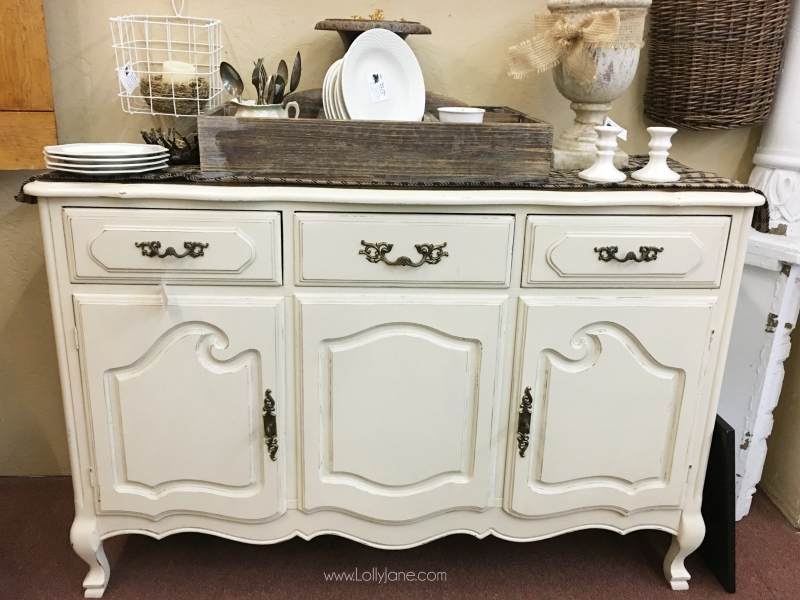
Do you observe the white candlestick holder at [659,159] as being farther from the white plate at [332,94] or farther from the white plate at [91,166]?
the white plate at [91,166]

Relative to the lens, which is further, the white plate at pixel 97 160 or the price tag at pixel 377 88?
the price tag at pixel 377 88

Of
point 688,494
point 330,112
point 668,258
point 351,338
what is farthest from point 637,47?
point 688,494

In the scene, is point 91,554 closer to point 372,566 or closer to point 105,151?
point 372,566

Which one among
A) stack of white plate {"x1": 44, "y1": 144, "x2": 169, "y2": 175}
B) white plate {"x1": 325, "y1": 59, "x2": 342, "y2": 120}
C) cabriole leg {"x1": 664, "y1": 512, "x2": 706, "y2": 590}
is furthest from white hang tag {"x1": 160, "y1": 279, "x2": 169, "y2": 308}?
cabriole leg {"x1": 664, "y1": 512, "x2": 706, "y2": 590}

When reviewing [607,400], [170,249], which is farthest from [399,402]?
[170,249]

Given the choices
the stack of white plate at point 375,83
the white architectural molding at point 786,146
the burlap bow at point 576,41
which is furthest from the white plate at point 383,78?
the white architectural molding at point 786,146

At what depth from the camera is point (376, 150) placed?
4.05 feet

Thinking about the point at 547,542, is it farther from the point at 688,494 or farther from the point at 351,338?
the point at 351,338

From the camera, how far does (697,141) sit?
1.73 meters

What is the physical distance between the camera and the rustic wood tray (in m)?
1.21

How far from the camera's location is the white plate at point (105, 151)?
1.20 meters

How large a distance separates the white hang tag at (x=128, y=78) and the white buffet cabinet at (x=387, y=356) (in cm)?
37

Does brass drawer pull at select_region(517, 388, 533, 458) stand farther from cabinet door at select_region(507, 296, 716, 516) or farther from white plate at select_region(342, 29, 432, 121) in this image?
white plate at select_region(342, 29, 432, 121)

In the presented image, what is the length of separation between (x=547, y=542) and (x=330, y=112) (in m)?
1.20
